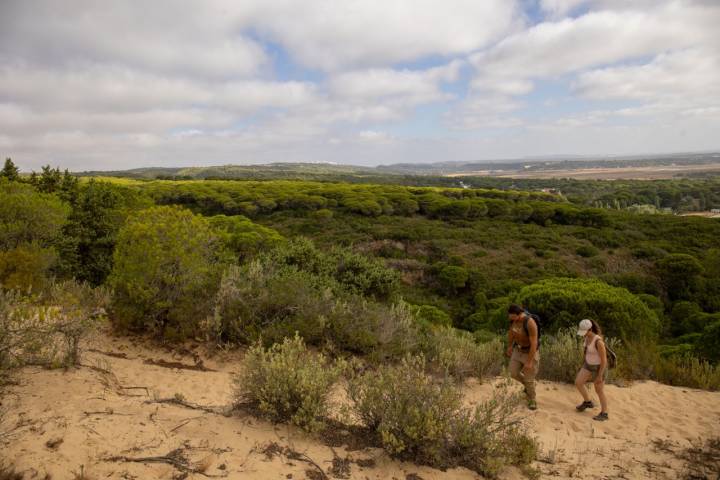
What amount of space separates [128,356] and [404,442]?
15.4 ft

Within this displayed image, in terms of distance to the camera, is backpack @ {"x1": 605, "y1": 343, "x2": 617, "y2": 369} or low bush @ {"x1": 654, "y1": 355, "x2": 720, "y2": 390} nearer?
backpack @ {"x1": 605, "y1": 343, "x2": 617, "y2": 369}

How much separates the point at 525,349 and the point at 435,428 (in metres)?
2.81

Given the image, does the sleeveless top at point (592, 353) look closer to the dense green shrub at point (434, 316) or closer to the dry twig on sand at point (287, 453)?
the dry twig on sand at point (287, 453)

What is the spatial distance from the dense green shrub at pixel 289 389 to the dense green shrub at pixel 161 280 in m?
3.14

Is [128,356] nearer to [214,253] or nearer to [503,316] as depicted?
[214,253]

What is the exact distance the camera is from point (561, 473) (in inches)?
165

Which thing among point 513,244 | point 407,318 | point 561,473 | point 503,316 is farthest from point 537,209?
point 561,473

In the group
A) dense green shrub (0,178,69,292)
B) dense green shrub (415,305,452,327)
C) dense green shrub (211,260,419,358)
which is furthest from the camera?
dense green shrub (415,305,452,327)

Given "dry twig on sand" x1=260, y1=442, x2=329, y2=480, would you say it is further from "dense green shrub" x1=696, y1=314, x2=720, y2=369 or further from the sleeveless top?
"dense green shrub" x1=696, y1=314, x2=720, y2=369

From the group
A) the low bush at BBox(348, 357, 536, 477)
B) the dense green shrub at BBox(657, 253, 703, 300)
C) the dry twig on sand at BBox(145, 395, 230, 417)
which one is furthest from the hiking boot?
the dense green shrub at BBox(657, 253, 703, 300)

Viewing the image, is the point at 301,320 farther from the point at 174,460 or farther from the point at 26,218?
the point at 26,218

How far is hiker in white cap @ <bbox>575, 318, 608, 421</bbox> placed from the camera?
5686 millimetres

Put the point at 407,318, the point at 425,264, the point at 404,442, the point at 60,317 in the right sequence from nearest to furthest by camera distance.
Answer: the point at 404,442
the point at 60,317
the point at 407,318
the point at 425,264

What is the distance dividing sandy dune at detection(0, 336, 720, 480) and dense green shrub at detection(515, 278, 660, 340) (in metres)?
4.93
